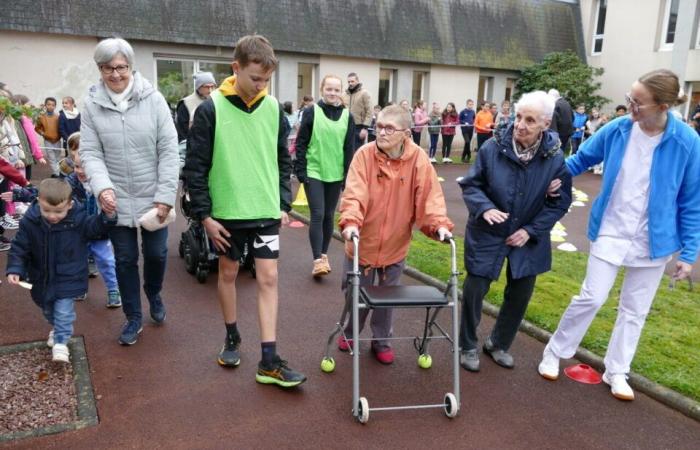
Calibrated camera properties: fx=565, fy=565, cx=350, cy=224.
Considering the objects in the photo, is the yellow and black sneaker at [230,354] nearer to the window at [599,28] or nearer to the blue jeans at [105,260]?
the blue jeans at [105,260]

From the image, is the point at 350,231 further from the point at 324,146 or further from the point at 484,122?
the point at 484,122

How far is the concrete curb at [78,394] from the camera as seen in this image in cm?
326

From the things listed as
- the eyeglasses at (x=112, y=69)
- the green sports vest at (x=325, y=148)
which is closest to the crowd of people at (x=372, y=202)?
the eyeglasses at (x=112, y=69)

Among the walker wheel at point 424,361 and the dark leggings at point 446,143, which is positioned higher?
the dark leggings at point 446,143

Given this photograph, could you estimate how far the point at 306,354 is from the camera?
4.48 metres

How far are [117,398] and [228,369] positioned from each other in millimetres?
778

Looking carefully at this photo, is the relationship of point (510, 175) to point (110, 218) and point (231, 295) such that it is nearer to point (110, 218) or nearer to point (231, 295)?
point (231, 295)

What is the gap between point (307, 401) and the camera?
3.76m

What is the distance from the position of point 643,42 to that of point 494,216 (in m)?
22.9

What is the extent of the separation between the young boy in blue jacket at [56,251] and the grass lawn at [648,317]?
3744mm

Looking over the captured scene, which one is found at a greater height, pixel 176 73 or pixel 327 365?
pixel 176 73

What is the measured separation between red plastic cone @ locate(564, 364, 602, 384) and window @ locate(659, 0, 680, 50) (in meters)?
21.8

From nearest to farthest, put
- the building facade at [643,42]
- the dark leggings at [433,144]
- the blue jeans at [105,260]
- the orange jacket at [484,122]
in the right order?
1. the blue jeans at [105,260]
2. the orange jacket at [484,122]
3. the dark leggings at [433,144]
4. the building facade at [643,42]

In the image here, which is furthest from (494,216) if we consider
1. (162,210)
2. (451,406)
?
(162,210)
